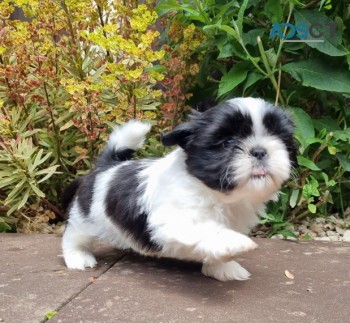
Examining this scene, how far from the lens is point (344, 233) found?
13.1 ft

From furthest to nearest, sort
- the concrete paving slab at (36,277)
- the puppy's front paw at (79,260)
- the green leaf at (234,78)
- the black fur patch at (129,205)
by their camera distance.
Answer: the green leaf at (234,78)
the puppy's front paw at (79,260)
the black fur patch at (129,205)
the concrete paving slab at (36,277)

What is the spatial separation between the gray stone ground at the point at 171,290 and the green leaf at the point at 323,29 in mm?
1345

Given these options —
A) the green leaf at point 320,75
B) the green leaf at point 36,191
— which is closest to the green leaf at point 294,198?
the green leaf at point 320,75

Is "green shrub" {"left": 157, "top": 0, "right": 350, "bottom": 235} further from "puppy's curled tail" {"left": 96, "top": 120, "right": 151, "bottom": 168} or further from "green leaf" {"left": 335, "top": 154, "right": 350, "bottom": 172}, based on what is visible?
"puppy's curled tail" {"left": 96, "top": 120, "right": 151, "bottom": 168}

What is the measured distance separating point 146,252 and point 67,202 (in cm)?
110

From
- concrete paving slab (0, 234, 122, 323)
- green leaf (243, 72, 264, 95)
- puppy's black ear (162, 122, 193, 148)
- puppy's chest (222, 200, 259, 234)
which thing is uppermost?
green leaf (243, 72, 264, 95)

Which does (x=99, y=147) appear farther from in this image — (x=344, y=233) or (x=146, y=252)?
(x=344, y=233)

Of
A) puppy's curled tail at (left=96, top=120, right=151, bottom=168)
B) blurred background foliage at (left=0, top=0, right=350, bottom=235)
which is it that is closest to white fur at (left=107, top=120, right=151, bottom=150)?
puppy's curled tail at (left=96, top=120, right=151, bottom=168)

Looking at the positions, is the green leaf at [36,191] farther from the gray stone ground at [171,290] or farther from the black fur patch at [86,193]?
the black fur patch at [86,193]

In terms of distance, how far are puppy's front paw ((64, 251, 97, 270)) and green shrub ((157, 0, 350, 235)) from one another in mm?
1378

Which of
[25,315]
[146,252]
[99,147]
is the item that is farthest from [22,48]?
[25,315]

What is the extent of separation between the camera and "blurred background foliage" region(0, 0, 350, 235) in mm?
3635

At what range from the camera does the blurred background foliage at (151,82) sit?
11.9ft

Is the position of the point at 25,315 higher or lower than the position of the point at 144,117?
lower
